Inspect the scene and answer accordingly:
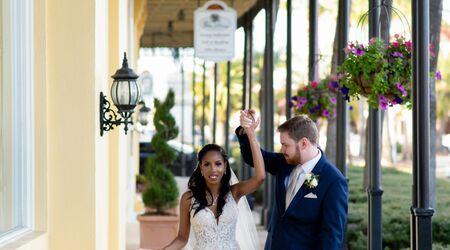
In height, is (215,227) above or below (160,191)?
above

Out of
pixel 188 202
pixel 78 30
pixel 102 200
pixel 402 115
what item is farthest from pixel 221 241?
pixel 402 115

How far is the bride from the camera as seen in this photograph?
230 inches

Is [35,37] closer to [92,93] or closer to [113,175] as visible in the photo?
[92,93]

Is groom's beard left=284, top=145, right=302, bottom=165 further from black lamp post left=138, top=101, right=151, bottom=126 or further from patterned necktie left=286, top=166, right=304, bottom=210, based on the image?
black lamp post left=138, top=101, right=151, bottom=126

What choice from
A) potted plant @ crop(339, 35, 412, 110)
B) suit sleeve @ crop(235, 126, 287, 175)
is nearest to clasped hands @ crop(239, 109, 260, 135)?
suit sleeve @ crop(235, 126, 287, 175)

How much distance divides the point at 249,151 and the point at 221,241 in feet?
1.98

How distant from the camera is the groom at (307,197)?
521 centimetres

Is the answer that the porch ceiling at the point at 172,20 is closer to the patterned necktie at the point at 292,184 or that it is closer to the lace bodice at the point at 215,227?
the lace bodice at the point at 215,227

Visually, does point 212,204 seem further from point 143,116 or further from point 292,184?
point 143,116

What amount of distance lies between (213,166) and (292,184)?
22.4 inches

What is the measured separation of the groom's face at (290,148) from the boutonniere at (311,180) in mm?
173

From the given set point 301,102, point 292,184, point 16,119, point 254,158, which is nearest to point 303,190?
point 292,184

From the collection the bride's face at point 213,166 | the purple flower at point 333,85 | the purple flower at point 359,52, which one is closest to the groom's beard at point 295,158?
the bride's face at point 213,166

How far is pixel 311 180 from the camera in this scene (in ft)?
17.2
